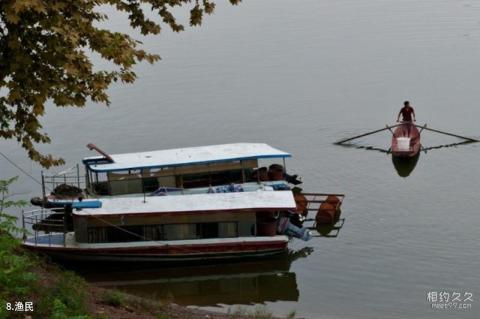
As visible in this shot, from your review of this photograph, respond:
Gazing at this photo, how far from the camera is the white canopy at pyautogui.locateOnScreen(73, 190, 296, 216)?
26.7 m

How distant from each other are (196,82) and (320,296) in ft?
93.5

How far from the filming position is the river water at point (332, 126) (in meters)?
25.2

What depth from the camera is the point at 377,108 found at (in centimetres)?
4434

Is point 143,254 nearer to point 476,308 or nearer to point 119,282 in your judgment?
point 119,282

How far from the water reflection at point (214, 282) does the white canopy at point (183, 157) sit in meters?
4.72

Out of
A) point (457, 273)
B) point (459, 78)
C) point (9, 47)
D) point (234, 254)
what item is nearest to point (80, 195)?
point (234, 254)

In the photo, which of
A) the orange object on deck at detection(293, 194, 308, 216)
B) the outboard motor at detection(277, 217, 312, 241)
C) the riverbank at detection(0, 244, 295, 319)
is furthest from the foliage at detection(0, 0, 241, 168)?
the orange object on deck at detection(293, 194, 308, 216)

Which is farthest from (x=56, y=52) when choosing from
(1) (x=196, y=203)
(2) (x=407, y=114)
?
(2) (x=407, y=114)

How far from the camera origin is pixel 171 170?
99.7 ft

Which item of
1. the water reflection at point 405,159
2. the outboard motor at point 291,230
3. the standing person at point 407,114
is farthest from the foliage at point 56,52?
the standing person at point 407,114

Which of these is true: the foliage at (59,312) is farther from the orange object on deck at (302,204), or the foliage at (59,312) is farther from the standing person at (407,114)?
the standing person at (407,114)

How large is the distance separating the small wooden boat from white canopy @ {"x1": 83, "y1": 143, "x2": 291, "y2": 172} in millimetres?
7757

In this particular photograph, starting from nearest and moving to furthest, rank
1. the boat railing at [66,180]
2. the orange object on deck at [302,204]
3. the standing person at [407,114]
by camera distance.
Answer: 1. the orange object on deck at [302,204]
2. the boat railing at [66,180]
3. the standing person at [407,114]

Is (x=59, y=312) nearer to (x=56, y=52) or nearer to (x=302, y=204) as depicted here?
(x=56, y=52)
